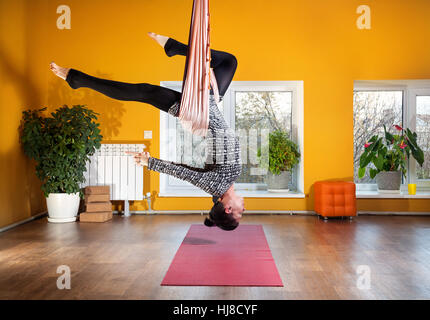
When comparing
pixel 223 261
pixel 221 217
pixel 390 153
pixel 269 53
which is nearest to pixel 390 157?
pixel 390 153

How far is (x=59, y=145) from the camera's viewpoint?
4.73 metres

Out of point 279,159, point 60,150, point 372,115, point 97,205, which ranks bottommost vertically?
point 97,205

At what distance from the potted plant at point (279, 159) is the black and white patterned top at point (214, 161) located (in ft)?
10.4

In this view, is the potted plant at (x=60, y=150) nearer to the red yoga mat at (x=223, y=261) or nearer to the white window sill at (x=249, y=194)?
the white window sill at (x=249, y=194)

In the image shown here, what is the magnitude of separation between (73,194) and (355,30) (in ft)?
14.8

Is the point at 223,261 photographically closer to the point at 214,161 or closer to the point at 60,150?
the point at 214,161

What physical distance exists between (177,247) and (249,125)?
2719 millimetres

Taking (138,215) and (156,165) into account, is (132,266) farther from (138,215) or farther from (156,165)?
(138,215)

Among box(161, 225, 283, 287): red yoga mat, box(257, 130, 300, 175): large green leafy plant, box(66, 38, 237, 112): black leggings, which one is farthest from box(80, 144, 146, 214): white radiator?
box(66, 38, 237, 112): black leggings

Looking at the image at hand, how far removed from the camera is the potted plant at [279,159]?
5.47m

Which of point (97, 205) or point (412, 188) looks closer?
point (97, 205)
